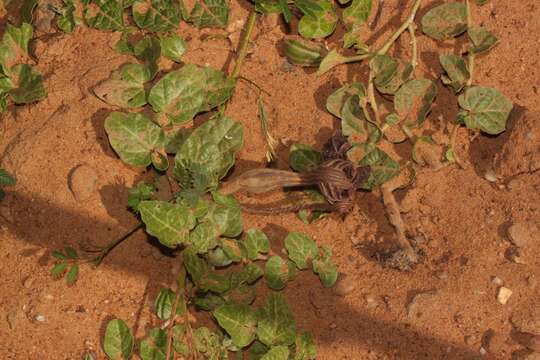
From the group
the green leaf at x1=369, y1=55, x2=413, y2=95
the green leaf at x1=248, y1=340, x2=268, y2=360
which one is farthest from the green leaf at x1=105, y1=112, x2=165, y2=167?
the green leaf at x1=369, y1=55, x2=413, y2=95

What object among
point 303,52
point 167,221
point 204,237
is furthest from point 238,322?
point 303,52

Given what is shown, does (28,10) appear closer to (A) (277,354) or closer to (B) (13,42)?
(B) (13,42)

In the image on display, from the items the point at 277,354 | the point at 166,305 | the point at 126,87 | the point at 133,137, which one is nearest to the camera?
the point at 277,354

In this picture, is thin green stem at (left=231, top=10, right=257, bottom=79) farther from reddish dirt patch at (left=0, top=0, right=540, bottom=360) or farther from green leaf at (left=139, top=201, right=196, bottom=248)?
green leaf at (left=139, top=201, right=196, bottom=248)

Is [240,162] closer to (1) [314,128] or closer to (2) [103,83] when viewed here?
(1) [314,128]

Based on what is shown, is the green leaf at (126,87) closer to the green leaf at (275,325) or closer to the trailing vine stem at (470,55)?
the green leaf at (275,325)

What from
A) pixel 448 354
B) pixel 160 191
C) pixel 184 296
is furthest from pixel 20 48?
pixel 448 354
